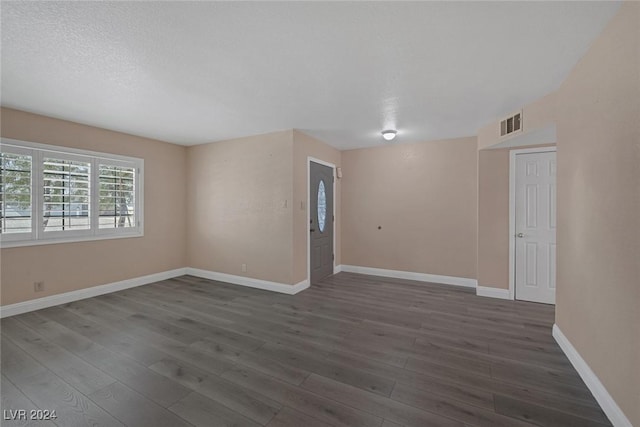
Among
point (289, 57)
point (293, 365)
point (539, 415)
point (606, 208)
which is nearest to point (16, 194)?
point (289, 57)

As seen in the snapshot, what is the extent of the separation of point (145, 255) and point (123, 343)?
2448 millimetres

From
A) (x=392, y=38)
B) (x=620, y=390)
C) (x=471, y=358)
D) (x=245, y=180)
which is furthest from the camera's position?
(x=245, y=180)

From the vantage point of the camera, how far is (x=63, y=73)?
2439 mm

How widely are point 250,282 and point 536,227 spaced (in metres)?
4.58

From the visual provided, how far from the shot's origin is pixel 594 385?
1936 mm

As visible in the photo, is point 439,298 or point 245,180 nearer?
point 439,298

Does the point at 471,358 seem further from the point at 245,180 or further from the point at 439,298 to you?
the point at 245,180

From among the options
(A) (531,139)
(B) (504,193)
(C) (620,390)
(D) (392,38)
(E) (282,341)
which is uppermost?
(D) (392,38)

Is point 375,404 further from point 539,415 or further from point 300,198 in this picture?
point 300,198

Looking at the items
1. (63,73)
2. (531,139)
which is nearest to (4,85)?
(63,73)

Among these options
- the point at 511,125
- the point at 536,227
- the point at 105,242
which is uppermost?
the point at 511,125

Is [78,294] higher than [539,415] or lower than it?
higher

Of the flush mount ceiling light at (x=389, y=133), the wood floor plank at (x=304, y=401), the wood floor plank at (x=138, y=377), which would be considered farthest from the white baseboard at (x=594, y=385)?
the flush mount ceiling light at (x=389, y=133)

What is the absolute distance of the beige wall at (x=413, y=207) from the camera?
4.66m
